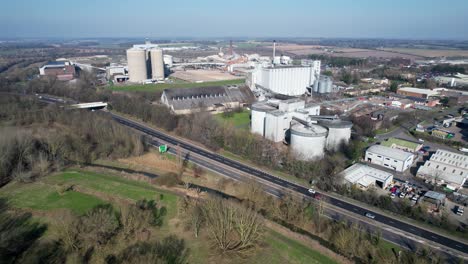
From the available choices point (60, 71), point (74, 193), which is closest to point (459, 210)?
point (74, 193)

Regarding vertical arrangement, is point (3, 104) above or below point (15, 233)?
above

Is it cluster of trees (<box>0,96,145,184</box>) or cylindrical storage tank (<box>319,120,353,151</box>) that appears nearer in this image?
cluster of trees (<box>0,96,145,184</box>)

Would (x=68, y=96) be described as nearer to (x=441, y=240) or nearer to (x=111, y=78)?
(x=111, y=78)

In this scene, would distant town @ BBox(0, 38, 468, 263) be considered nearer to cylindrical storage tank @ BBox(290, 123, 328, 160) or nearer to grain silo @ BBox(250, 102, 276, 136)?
cylindrical storage tank @ BBox(290, 123, 328, 160)

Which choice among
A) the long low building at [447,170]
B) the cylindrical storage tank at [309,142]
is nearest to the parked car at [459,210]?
the long low building at [447,170]

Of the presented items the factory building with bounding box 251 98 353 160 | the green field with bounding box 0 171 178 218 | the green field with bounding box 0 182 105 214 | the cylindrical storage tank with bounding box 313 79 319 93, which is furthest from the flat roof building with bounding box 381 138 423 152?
the green field with bounding box 0 182 105 214

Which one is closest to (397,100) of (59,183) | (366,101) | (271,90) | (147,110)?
(366,101)

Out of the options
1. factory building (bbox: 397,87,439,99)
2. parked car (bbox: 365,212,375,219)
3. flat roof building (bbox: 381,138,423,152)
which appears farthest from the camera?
factory building (bbox: 397,87,439,99)
